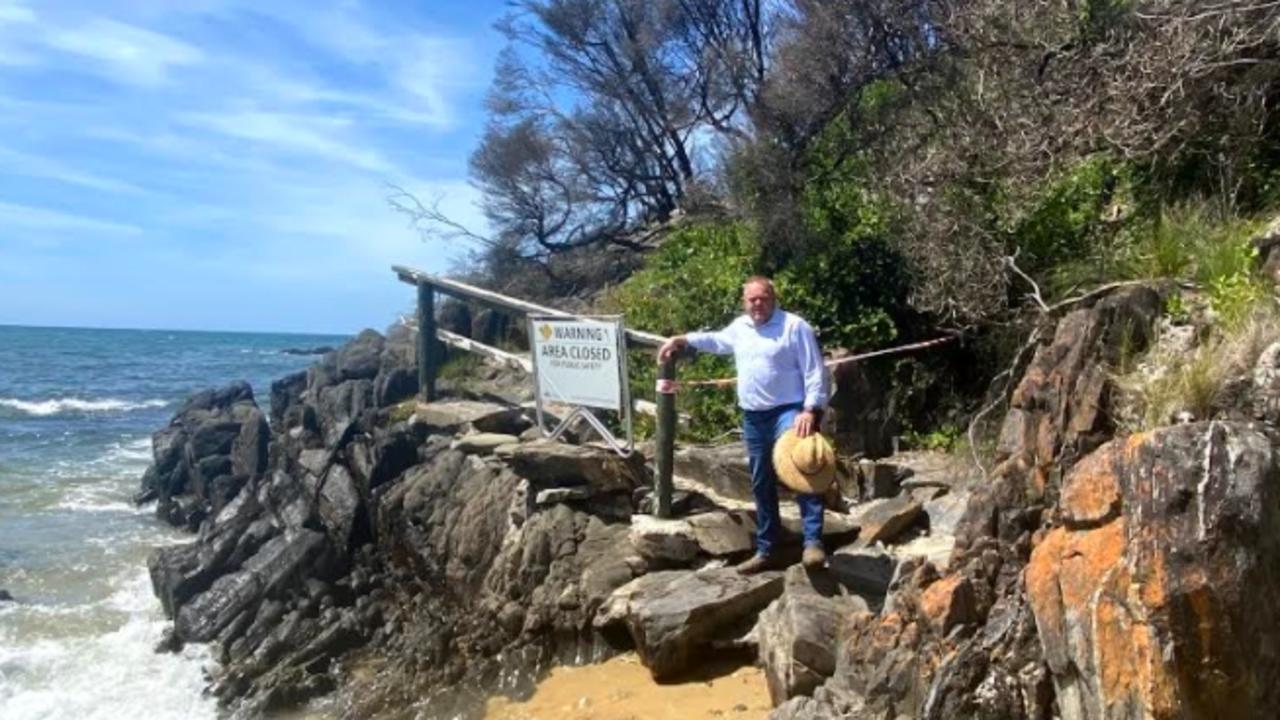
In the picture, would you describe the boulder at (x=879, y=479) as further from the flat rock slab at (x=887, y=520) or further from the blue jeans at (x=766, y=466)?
the blue jeans at (x=766, y=466)

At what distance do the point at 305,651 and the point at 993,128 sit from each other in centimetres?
682

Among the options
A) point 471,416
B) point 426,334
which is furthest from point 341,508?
point 426,334

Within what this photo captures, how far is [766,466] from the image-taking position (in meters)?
6.30

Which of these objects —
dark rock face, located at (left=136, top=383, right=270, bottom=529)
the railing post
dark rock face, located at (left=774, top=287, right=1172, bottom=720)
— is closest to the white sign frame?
dark rock face, located at (left=774, top=287, right=1172, bottom=720)

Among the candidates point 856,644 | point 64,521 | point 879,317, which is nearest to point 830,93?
point 879,317

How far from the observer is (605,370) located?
834cm

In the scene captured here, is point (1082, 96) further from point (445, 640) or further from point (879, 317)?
point (445, 640)

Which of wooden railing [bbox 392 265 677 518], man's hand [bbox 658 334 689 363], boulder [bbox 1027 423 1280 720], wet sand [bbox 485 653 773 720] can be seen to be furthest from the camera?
wooden railing [bbox 392 265 677 518]

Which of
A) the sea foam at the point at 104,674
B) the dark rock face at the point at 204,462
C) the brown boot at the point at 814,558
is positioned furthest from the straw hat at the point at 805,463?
the dark rock face at the point at 204,462

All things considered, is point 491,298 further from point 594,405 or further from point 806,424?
point 806,424

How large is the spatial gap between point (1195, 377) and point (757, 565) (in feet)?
9.35

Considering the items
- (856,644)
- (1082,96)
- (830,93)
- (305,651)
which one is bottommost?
(305,651)

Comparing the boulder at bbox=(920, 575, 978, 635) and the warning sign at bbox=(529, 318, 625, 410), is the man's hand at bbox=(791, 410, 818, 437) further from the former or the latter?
the warning sign at bbox=(529, 318, 625, 410)

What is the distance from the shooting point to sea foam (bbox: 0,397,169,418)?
98.0ft
